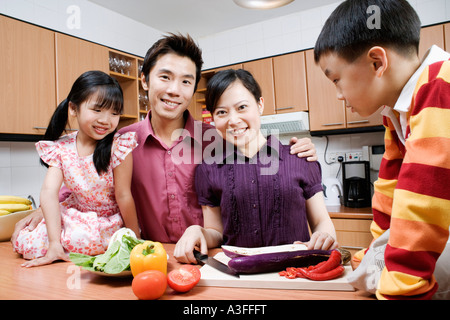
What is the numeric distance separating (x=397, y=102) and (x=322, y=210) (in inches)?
22.9

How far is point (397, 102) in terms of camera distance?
0.65 metres

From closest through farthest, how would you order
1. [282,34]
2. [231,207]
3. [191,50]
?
[231,207] < [191,50] < [282,34]

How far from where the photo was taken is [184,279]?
691 mm

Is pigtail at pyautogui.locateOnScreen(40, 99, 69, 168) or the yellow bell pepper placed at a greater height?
pigtail at pyautogui.locateOnScreen(40, 99, 69, 168)

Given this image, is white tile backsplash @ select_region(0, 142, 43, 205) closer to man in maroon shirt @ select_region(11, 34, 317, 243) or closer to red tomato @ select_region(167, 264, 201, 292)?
man in maroon shirt @ select_region(11, 34, 317, 243)

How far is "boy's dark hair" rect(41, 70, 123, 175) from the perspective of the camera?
41.6 inches

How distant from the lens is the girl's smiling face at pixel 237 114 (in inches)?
42.7

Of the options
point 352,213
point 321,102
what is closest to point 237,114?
point 352,213

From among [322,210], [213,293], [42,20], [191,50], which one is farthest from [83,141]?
[42,20]

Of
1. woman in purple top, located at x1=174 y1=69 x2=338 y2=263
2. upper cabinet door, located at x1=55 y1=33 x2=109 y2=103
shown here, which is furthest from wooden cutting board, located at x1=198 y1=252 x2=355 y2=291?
upper cabinet door, located at x1=55 y1=33 x2=109 y2=103

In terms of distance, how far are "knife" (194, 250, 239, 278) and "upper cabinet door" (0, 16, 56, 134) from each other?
1.98m

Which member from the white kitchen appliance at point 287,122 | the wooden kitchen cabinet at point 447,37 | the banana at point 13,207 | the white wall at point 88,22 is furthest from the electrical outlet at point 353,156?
the banana at point 13,207

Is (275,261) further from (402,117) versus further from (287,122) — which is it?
(287,122)
